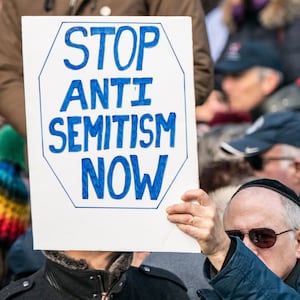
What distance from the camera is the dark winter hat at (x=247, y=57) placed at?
7508 mm

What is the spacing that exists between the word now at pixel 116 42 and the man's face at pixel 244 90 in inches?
164

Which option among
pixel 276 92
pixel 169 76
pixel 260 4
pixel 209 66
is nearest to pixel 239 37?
pixel 260 4

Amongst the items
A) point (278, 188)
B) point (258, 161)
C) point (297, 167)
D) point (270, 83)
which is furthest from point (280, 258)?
point (270, 83)

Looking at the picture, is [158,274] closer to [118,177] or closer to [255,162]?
[118,177]

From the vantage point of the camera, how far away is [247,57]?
765cm

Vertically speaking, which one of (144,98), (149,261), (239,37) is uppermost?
(239,37)

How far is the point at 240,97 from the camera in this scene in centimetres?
776

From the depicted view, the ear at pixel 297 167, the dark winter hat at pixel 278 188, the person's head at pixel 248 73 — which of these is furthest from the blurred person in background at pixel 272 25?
the dark winter hat at pixel 278 188

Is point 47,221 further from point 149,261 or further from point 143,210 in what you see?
point 149,261

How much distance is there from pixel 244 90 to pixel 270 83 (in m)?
0.22

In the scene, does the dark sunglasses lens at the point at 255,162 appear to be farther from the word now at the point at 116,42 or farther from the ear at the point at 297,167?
the word now at the point at 116,42

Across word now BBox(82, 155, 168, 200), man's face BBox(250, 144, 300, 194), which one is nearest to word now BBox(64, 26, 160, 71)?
word now BBox(82, 155, 168, 200)

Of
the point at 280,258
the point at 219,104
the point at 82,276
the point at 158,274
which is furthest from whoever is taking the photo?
the point at 219,104

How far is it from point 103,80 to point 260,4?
452 centimetres
